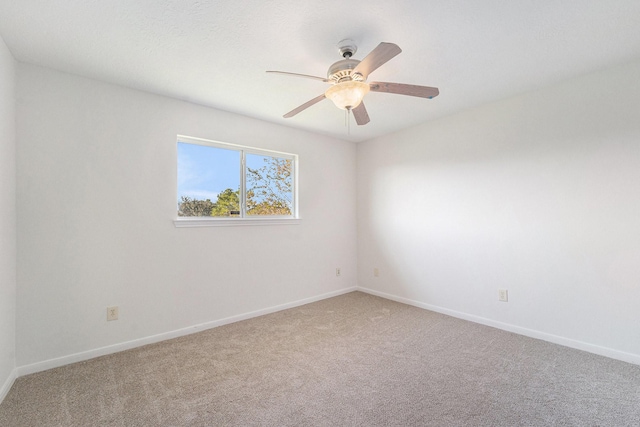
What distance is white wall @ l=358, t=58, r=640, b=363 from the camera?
2244 mm

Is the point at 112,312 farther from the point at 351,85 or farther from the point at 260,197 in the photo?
the point at 351,85

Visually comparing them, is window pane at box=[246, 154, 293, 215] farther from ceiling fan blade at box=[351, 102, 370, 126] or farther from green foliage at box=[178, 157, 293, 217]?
ceiling fan blade at box=[351, 102, 370, 126]

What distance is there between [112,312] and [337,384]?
6.34ft

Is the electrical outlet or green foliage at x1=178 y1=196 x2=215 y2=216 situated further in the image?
green foliage at x1=178 y1=196 x2=215 y2=216

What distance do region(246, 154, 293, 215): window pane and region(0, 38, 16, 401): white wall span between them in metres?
1.87

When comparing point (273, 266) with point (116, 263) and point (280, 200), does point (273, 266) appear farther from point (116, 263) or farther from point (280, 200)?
point (116, 263)

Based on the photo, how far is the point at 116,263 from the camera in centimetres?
243

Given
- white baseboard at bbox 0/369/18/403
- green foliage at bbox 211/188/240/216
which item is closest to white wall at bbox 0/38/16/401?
white baseboard at bbox 0/369/18/403

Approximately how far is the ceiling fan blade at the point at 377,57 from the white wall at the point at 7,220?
224cm

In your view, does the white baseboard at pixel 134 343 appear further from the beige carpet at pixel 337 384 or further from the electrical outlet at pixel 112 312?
the electrical outlet at pixel 112 312

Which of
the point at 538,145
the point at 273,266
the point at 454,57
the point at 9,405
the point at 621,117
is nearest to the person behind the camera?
the point at 9,405

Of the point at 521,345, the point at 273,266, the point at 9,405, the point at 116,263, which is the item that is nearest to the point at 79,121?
the point at 116,263

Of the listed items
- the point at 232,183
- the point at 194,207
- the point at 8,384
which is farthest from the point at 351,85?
the point at 8,384

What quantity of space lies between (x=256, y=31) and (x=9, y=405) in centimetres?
271
